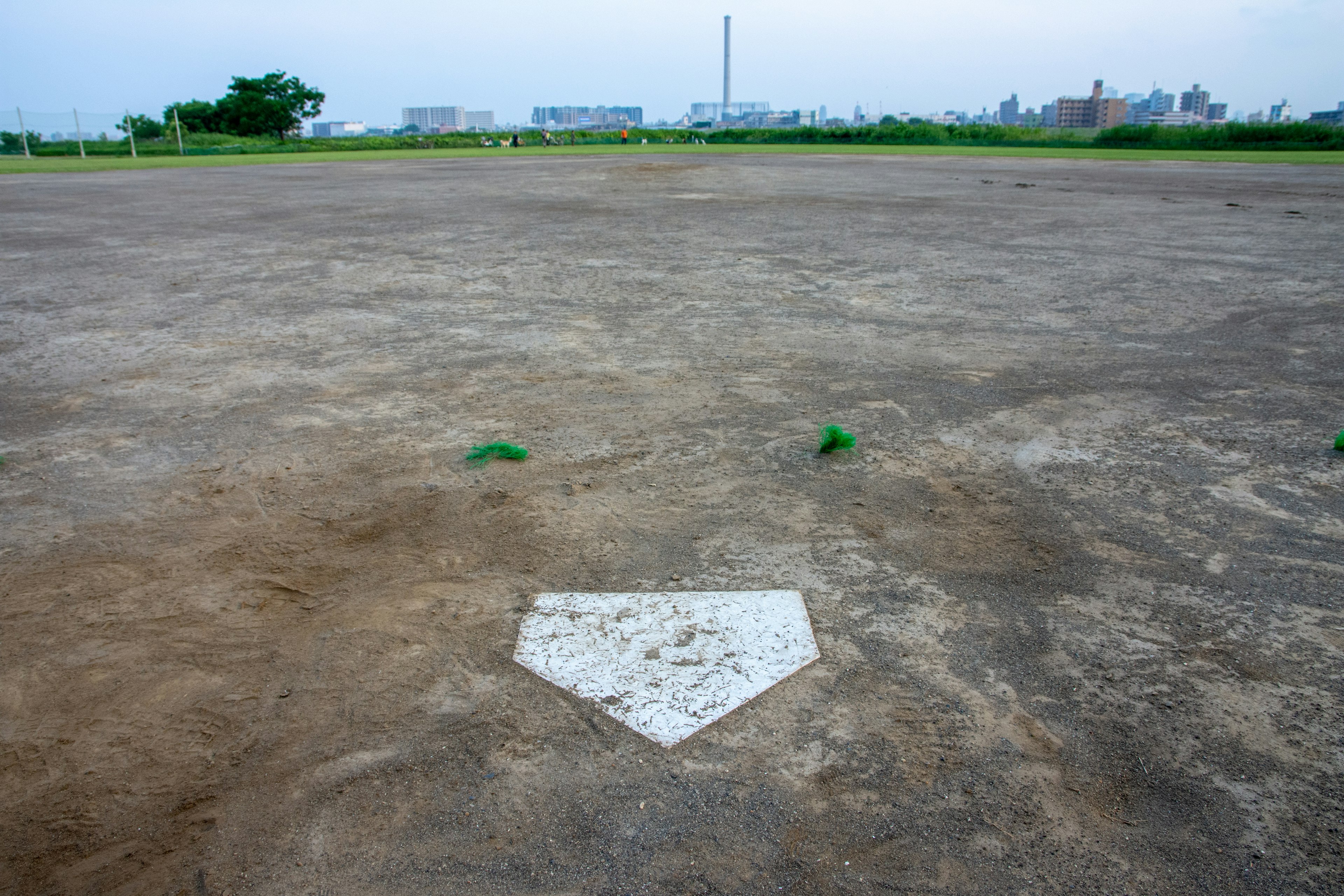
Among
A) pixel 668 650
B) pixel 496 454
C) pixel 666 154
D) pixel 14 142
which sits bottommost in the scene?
pixel 668 650

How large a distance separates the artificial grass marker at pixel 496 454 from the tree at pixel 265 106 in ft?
233

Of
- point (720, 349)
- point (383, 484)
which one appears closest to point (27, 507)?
point (383, 484)

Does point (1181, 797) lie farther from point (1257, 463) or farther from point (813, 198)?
point (813, 198)

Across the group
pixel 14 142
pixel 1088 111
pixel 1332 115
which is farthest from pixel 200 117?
pixel 1088 111

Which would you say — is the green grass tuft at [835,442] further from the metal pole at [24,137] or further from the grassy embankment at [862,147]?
the metal pole at [24,137]

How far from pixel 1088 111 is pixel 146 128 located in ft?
620

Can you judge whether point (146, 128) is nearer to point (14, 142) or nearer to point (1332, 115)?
point (14, 142)

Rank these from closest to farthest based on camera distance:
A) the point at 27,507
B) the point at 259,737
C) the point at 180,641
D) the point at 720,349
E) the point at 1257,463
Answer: the point at 259,737, the point at 180,641, the point at 27,507, the point at 1257,463, the point at 720,349

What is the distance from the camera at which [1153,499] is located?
334cm

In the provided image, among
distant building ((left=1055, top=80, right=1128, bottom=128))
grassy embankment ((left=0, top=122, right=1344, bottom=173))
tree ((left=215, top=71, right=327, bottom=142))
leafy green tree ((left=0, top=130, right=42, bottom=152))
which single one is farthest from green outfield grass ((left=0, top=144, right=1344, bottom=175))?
distant building ((left=1055, top=80, right=1128, bottom=128))

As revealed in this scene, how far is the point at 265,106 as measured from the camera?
65.2 m

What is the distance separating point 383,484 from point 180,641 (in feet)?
3.68

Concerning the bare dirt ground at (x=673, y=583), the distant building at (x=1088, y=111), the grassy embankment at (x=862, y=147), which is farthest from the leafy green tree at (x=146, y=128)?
the distant building at (x=1088, y=111)

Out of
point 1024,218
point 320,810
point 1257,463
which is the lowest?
point 320,810
